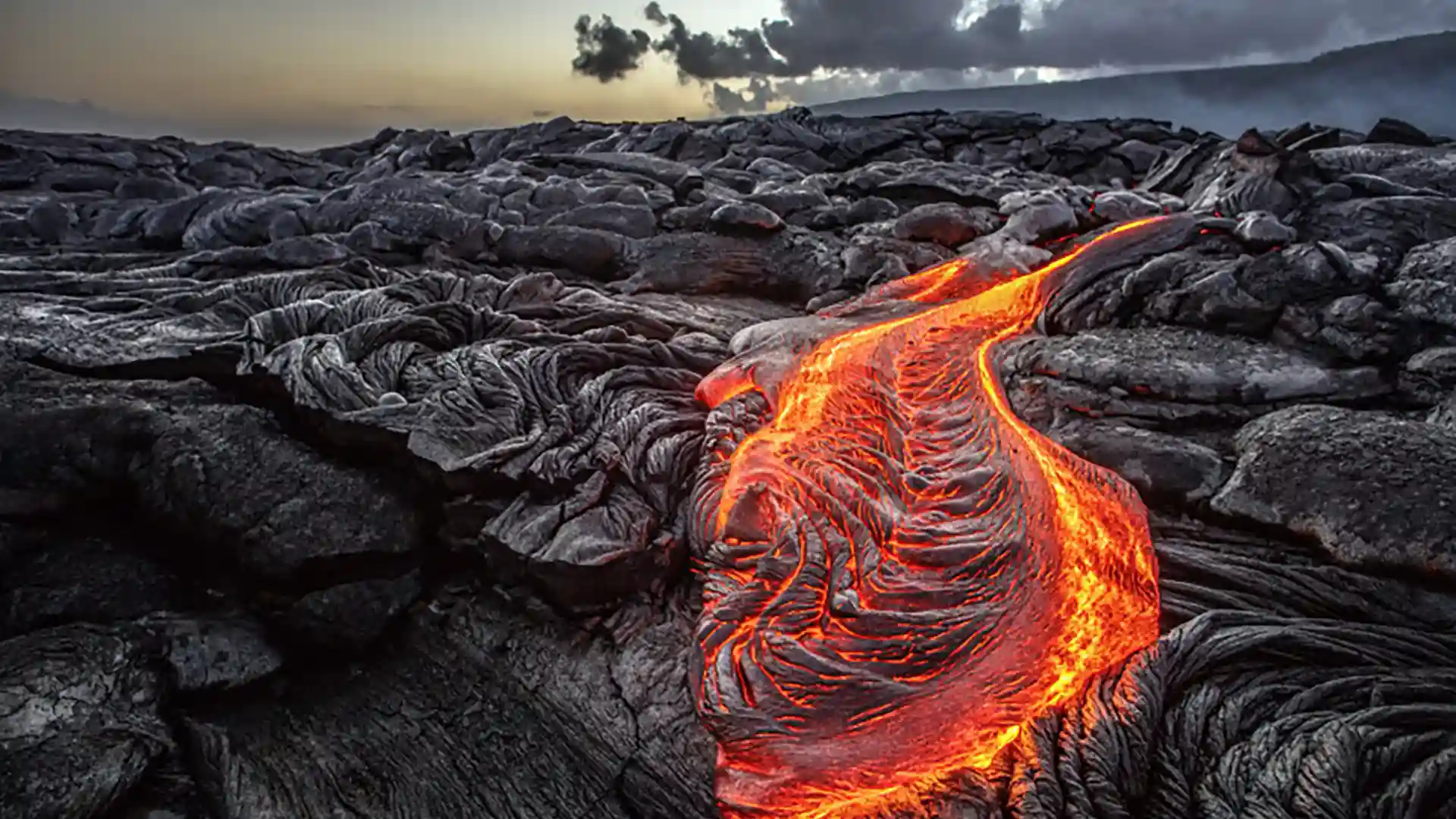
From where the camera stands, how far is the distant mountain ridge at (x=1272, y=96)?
50.2 ft

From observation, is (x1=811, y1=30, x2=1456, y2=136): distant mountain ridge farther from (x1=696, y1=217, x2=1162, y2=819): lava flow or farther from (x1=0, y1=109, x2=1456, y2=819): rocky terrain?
(x1=696, y1=217, x2=1162, y2=819): lava flow

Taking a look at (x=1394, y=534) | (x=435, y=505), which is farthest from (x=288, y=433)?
(x=1394, y=534)

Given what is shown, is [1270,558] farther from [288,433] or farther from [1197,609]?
[288,433]

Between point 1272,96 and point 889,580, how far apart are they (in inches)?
742

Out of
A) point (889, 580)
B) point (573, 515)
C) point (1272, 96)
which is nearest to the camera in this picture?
point (889, 580)

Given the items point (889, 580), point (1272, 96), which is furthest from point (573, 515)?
point (1272, 96)

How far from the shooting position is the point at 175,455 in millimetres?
5270

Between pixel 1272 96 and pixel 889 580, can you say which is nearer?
pixel 889 580

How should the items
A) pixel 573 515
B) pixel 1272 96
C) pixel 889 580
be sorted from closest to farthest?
pixel 889 580, pixel 573 515, pixel 1272 96

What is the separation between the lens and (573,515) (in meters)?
5.20

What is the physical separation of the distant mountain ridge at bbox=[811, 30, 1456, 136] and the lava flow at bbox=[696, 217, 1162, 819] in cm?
1360

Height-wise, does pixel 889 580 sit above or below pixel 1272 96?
below

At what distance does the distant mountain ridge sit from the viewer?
15.3 metres

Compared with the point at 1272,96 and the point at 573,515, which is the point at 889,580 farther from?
the point at 1272,96
